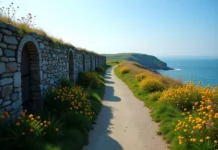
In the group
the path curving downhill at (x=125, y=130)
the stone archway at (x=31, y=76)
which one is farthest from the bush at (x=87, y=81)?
the stone archway at (x=31, y=76)

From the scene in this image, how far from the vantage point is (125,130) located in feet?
21.0

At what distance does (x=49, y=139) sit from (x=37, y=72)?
2.74 metres

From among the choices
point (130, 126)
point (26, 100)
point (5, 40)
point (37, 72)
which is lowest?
point (130, 126)

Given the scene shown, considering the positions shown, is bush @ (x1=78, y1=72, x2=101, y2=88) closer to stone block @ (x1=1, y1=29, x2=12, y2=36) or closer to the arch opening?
the arch opening

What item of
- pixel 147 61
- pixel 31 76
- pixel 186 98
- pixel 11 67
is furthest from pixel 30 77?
pixel 147 61

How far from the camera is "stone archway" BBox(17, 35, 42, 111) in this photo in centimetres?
605

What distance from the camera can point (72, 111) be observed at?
589cm

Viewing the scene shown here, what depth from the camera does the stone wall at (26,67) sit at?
4395mm

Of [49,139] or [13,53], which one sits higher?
[13,53]

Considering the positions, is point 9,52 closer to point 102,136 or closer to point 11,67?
point 11,67

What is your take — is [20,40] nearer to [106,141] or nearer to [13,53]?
[13,53]

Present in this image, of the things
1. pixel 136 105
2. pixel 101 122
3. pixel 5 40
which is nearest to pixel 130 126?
pixel 101 122

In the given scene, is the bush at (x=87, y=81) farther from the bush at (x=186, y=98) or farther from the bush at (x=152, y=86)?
the bush at (x=186, y=98)

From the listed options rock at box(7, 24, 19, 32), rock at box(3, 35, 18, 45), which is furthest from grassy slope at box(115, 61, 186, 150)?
rock at box(7, 24, 19, 32)
